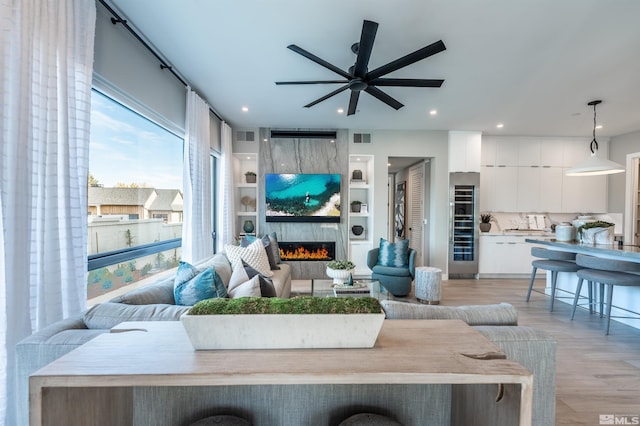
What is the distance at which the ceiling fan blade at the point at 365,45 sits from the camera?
1781mm

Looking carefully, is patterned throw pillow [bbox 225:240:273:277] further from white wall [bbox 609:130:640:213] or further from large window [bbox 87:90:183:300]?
white wall [bbox 609:130:640:213]

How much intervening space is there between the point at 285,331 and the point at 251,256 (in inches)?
102

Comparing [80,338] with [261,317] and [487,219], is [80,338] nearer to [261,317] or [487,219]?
[261,317]

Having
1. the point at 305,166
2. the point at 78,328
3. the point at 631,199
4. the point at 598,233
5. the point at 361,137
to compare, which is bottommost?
the point at 78,328

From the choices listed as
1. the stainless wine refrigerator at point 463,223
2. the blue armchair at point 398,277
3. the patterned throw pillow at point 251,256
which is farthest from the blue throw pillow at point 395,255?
the patterned throw pillow at point 251,256

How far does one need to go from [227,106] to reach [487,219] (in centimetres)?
522

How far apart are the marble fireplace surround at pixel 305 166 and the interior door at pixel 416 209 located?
5.64 ft

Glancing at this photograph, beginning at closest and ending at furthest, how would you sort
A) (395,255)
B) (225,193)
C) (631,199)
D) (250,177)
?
(395,255)
(225,193)
(631,199)
(250,177)

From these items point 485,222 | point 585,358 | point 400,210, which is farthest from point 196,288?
point 400,210

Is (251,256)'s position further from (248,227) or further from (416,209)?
(416,209)

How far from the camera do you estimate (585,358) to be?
8.05 ft

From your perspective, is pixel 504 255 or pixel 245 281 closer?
pixel 245 281

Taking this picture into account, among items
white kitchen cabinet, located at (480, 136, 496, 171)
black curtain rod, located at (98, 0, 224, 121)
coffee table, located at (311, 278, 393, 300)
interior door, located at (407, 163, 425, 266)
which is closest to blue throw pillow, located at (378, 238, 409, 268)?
coffee table, located at (311, 278, 393, 300)

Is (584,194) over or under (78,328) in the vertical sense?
over
